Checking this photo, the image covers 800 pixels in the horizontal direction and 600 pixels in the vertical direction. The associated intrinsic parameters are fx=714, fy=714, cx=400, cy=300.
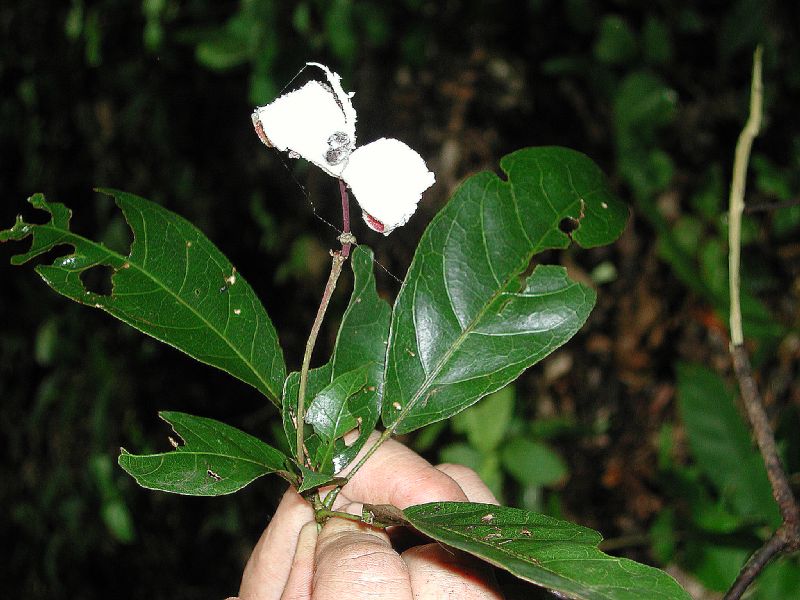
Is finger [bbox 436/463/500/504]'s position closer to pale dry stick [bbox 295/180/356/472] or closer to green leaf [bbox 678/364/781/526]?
pale dry stick [bbox 295/180/356/472]

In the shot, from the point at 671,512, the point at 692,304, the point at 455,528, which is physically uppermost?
the point at 455,528

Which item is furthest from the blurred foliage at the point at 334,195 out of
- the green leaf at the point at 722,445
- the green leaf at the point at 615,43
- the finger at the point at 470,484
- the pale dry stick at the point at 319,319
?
the pale dry stick at the point at 319,319

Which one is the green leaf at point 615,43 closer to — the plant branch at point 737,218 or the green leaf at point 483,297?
the plant branch at point 737,218

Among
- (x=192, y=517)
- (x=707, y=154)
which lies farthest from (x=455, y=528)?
(x=707, y=154)

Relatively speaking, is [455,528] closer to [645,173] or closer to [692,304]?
[645,173]

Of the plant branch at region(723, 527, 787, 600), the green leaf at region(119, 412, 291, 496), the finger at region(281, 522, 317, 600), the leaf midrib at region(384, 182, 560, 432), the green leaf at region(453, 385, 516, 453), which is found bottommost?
the green leaf at region(453, 385, 516, 453)

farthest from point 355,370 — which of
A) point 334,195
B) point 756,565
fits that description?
point 334,195

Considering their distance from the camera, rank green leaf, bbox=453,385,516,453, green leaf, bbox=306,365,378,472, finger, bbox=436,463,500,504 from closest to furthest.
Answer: green leaf, bbox=306,365,378,472, finger, bbox=436,463,500,504, green leaf, bbox=453,385,516,453

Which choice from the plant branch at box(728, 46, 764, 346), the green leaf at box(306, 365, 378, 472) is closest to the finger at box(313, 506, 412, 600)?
the green leaf at box(306, 365, 378, 472)

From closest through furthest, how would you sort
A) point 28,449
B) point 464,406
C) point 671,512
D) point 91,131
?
point 464,406
point 671,512
point 91,131
point 28,449
